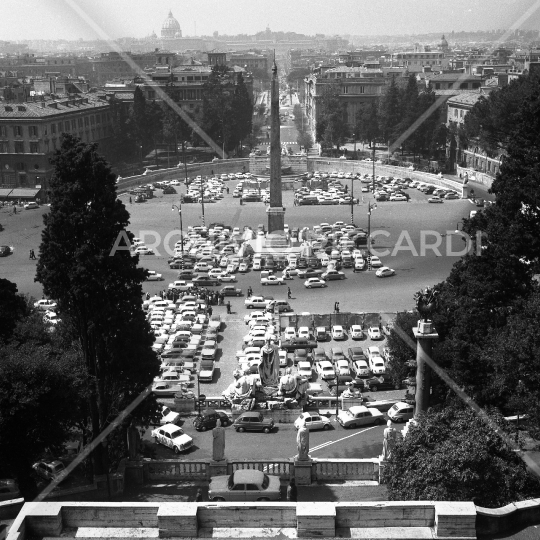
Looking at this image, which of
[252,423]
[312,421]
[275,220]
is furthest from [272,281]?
[252,423]

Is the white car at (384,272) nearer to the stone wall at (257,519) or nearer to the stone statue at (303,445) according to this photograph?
the stone statue at (303,445)

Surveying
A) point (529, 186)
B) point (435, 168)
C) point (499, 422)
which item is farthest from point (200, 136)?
point (499, 422)

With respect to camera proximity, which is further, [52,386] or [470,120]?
[470,120]

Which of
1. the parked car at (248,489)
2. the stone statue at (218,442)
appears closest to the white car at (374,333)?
the stone statue at (218,442)

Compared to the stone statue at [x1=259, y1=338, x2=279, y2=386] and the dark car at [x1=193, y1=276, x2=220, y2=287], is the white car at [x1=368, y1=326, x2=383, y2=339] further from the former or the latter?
the dark car at [x1=193, y1=276, x2=220, y2=287]

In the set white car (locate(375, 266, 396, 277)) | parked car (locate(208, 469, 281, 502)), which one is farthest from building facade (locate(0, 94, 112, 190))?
parked car (locate(208, 469, 281, 502))

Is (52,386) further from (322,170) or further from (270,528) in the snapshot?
(322,170)

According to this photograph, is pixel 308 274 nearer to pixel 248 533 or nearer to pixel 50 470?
pixel 50 470
